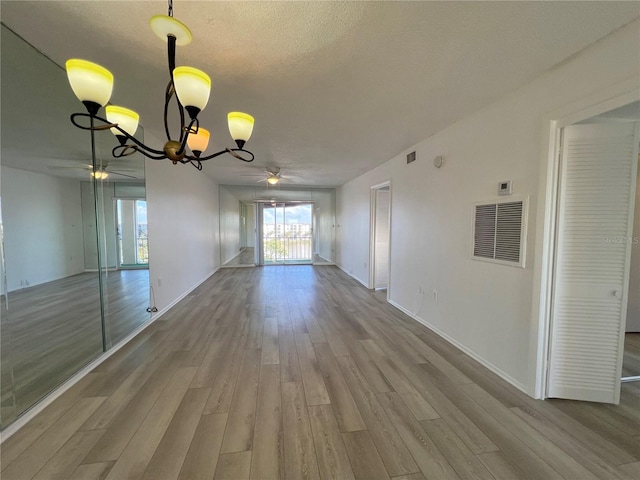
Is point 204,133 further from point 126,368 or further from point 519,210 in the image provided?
point 519,210

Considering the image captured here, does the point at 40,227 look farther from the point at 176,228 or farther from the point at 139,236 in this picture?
the point at 176,228

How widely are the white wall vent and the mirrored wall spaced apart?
378 cm

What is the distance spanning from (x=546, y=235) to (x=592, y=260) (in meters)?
0.36

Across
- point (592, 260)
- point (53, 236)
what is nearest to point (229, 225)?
point (53, 236)

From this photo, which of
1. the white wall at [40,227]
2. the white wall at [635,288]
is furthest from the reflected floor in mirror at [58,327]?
the white wall at [635,288]

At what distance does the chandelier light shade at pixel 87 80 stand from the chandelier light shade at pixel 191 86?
0.32m

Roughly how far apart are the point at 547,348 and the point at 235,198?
8.20 meters

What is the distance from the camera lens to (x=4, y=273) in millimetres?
1693

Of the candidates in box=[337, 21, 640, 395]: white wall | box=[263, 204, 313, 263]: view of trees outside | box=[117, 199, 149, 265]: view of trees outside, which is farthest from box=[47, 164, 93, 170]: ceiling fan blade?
box=[263, 204, 313, 263]: view of trees outside

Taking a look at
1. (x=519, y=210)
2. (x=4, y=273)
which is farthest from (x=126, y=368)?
(x=519, y=210)

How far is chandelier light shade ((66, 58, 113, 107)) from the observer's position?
117 cm

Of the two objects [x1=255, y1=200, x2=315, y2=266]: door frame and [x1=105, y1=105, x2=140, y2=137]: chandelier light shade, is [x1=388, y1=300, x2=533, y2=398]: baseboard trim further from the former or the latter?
[x1=255, y1=200, x2=315, y2=266]: door frame

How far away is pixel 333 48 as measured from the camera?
5.40 ft

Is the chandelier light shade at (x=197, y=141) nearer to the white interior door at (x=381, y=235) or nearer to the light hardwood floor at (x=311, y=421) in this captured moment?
the light hardwood floor at (x=311, y=421)
